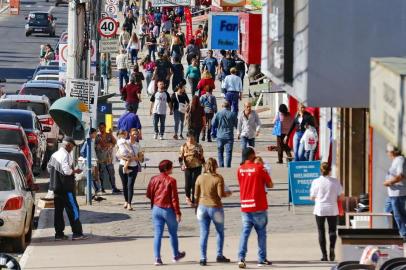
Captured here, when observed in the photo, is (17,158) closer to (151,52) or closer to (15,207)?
(15,207)

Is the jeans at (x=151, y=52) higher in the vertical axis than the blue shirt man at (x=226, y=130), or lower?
higher

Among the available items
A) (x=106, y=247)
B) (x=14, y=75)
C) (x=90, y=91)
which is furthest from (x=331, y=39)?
(x=14, y=75)

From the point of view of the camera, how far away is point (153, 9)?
77.9 m

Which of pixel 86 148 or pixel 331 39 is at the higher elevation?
pixel 331 39

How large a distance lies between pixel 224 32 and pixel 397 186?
1365 cm

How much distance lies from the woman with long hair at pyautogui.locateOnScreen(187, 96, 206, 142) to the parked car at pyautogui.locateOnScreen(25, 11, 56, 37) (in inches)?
1834

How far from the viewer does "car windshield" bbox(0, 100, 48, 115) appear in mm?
34594

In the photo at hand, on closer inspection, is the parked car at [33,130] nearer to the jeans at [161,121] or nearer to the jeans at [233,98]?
the jeans at [161,121]

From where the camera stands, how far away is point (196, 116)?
31859 mm

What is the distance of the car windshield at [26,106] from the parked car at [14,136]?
17.7 feet

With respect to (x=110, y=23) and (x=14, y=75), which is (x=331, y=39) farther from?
(x=14, y=75)

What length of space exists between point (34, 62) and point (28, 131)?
117ft

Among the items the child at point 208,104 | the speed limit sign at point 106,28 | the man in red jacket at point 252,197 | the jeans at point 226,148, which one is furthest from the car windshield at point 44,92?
the man in red jacket at point 252,197

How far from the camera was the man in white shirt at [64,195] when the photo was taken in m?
22.4
